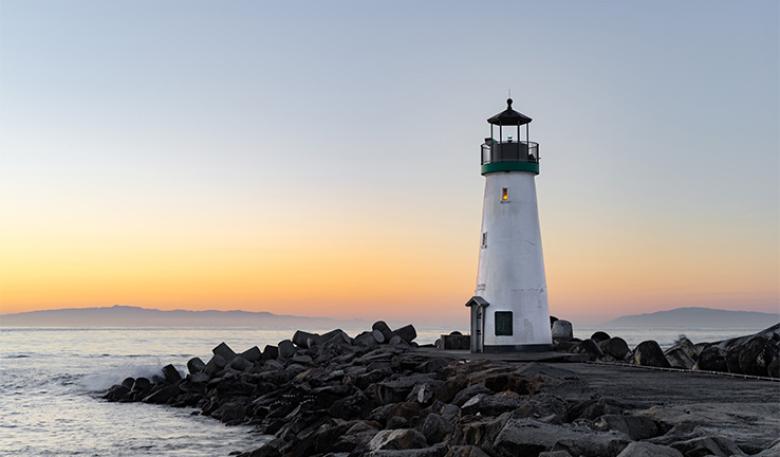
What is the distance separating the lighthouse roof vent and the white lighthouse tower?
0.72m

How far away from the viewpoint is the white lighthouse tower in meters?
22.9

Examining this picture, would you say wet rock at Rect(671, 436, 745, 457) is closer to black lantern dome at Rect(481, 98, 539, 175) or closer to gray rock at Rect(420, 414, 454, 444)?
gray rock at Rect(420, 414, 454, 444)

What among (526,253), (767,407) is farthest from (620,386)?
(526,253)

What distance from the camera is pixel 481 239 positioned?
23938 millimetres

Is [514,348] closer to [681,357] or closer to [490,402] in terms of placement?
[681,357]

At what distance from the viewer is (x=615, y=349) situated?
21500 millimetres

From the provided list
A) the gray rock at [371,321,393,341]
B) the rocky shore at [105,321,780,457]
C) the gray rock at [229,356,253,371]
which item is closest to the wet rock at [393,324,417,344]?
the gray rock at [371,321,393,341]

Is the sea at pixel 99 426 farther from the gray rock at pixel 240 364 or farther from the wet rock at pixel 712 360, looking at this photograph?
the wet rock at pixel 712 360

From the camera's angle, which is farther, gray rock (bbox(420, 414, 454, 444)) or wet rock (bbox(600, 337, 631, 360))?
wet rock (bbox(600, 337, 631, 360))

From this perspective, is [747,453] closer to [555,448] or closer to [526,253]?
[555,448]

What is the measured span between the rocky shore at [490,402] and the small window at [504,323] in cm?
196

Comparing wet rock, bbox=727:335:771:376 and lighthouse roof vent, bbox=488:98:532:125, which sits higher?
lighthouse roof vent, bbox=488:98:532:125

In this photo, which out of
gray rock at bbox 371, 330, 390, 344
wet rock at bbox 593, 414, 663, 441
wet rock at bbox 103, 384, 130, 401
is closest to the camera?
wet rock at bbox 593, 414, 663, 441

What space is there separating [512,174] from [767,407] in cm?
1293
